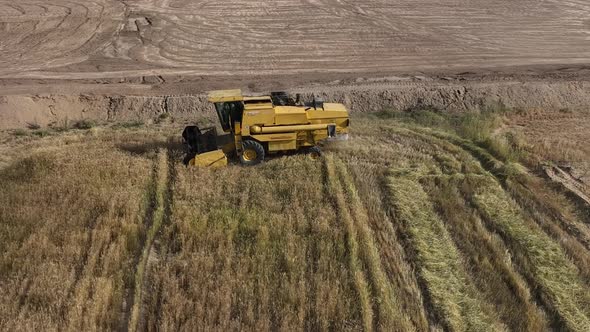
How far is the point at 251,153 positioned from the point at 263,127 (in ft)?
2.56

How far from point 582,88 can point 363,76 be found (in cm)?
845

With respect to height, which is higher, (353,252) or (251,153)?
(251,153)

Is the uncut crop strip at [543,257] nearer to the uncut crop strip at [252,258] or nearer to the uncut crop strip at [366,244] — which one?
the uncut crop strip at [366,244]

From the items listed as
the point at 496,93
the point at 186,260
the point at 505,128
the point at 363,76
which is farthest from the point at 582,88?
the point at 186,260

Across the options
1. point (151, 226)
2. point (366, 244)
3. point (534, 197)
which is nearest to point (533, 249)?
point (534, 197)

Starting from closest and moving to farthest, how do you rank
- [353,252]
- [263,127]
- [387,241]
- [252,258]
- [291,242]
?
[252,258] → [353,252] → [291,242] → [387,241] → [263,127]

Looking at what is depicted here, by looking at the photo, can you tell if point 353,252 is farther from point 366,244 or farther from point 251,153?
point 251,153

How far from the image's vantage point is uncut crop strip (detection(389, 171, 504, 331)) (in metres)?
8.44

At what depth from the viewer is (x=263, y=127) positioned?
12.6 metres

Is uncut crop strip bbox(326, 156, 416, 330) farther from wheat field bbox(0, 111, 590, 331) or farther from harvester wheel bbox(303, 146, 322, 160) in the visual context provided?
harvester wheel bbox(303, 146, 322, 160)

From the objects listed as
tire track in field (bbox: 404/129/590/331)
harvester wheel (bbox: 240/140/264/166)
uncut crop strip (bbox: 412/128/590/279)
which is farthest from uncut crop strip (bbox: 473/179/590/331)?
harvester wheel (bbox: 240/140/264/166)

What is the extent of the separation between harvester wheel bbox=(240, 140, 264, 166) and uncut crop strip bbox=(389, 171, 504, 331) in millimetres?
3352

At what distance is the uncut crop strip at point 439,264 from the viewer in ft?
27.7

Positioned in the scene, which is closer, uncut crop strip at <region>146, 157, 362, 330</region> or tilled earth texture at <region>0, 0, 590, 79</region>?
uncut crop strip at <region>146, 157, 362, 330</region>
